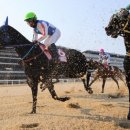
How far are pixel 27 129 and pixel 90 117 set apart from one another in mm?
1882

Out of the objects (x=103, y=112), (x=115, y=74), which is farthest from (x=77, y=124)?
(x=115, y=74)

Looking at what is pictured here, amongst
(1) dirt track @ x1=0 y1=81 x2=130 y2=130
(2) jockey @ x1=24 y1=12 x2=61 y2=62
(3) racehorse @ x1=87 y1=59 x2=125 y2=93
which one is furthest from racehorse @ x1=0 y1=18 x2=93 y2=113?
(3) racehorse @ x1=87 y1=59 x2=125 y2=93

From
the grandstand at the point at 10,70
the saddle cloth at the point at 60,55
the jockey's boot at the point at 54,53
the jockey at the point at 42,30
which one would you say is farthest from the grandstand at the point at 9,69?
the jockey at the point at 42,30

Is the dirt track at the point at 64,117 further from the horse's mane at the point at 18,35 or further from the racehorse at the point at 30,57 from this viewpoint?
the horse's mane at the point at 18,35

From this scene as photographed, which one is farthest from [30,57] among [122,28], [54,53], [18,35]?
[122,28]

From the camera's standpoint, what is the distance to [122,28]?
748 centimetres

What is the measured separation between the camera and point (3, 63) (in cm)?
2511

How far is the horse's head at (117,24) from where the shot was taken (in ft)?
24.6

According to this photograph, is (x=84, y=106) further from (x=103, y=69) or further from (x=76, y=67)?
(x=103, y=69)

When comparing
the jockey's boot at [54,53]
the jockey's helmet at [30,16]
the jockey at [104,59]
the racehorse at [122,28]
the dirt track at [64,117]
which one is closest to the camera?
the dirt track at [64,117]

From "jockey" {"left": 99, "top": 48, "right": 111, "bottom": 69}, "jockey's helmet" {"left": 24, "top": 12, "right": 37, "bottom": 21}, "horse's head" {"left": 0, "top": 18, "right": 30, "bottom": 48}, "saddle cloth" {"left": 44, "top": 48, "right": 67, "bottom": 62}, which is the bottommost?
"jockey" {"left": 99, "top": 48, "right": 111, "bottom": 69}

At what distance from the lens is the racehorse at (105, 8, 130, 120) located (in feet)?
24.4

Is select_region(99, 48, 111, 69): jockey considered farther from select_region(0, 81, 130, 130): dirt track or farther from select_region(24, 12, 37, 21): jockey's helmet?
select_region(24, 12, 37, 21): jockey's helmet

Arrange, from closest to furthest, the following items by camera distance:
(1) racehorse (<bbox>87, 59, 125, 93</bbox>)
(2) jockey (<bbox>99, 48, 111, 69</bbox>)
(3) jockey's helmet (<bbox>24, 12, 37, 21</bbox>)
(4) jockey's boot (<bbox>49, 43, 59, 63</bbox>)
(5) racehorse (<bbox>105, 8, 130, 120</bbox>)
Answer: (5) racehorse (<bbox>105, 8, 130, 120</bbox>)
(3) jockey's helmet (<bbox>24, 12, 37, 21</bbox>)
(4) jockey's boot (<bbox>49, 43, 59, 63</bbox>)
(1) racehorse (<bbox>87, 59, 125, 93</bbox>)
(2) jockey (<bbox>99, 48, 111, 69</bbox>)
